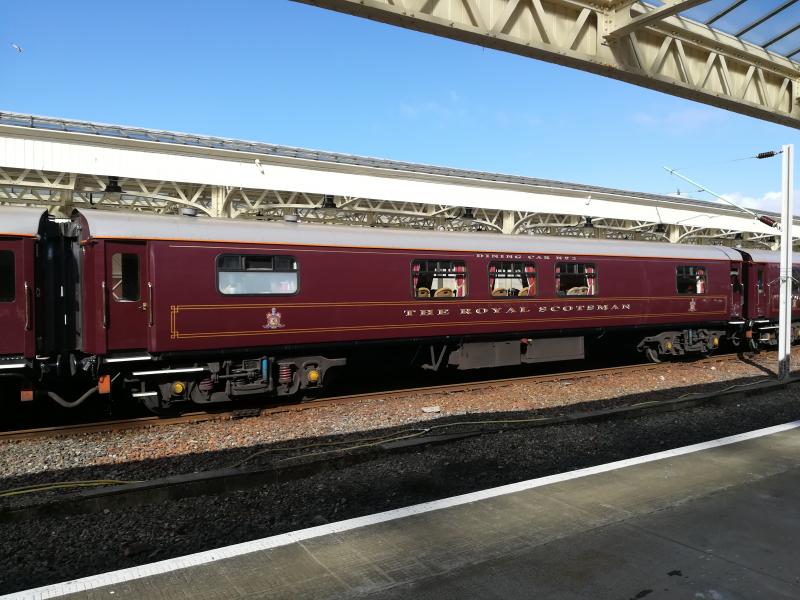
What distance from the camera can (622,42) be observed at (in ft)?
27.8

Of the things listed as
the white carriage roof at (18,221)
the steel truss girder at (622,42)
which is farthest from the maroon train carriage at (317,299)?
the steel truss girder at (622,42)

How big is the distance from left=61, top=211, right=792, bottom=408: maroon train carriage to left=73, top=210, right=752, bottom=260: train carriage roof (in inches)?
1.0

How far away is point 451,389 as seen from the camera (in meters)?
10.8

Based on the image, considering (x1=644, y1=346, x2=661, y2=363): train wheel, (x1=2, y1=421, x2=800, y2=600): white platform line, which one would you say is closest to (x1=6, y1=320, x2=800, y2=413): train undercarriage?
(x1=644, y1=346, x2=661, y2=363): train wheel

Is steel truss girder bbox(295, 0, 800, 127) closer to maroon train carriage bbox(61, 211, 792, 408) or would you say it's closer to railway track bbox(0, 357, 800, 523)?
maroon train carriage bbox(61, 211, 792, 408)

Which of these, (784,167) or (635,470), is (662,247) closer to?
(784,167)

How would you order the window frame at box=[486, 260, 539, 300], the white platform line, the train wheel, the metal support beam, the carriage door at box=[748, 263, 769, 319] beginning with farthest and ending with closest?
the carriage door at box=[748, 263, 769, 319], the train wheel, the window frame at box=[486, 260, 539, 300], the metal support beam, the white platform line

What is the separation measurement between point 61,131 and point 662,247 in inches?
675

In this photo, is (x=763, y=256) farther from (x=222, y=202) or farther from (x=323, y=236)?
(x=222, y=202)

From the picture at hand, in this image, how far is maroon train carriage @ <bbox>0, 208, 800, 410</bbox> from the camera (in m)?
7.98

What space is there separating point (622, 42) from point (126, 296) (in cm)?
830

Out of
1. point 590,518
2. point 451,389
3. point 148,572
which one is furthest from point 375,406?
point 148,572

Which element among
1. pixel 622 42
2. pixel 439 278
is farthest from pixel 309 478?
pixel 622 42

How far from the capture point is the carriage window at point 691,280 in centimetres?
1423
